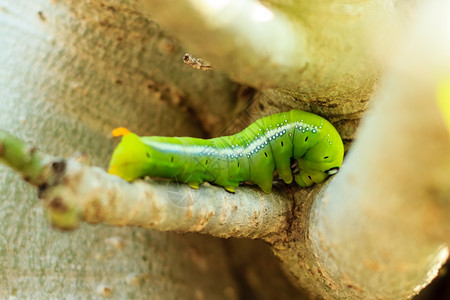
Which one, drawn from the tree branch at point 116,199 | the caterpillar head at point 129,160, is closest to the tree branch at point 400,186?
the tree branch at point 116,199

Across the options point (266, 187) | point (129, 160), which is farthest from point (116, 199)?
point (266, 187)

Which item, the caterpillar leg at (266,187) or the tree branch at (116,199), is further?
the caterpillar leg at (266,187)

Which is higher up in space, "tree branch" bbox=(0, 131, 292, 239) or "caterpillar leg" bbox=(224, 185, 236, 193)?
"tree branch" bbox=(0, 131, 292, 239)

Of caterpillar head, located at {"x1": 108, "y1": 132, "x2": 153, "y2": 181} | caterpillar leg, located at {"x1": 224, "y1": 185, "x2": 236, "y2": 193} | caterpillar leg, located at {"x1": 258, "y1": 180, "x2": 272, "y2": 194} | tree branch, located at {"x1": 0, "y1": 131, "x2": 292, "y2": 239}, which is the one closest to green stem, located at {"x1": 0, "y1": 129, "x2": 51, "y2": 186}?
Answer: tree branch, located at {"x1": 0, "y1": 131, "x2": 292, "y2": 239}

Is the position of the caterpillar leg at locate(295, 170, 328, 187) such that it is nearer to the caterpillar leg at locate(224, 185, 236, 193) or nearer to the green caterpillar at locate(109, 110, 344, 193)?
the green caterpillar at locate(109, 110, 344, 193)

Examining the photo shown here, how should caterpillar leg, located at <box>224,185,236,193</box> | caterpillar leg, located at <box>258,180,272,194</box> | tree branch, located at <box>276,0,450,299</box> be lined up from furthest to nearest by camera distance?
caterpillar leg, located at <box>258,180,272,194</box> < caterpillar leg, located at <box>224,185,236,193</box> < tree branch, located at <box>276,0,450,299</box>

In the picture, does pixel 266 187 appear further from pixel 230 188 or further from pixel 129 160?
pixel 129 160

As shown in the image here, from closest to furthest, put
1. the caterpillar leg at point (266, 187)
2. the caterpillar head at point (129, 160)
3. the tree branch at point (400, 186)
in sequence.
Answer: the tree branch at point (400, 186) → the caterpillar head at point (129, 160) → the caterpillar leg at point (266, 187)

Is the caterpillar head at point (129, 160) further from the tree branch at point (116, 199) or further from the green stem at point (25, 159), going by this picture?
the green stem at point (25, 159)

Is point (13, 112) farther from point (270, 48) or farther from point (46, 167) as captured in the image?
point (270, 48)
